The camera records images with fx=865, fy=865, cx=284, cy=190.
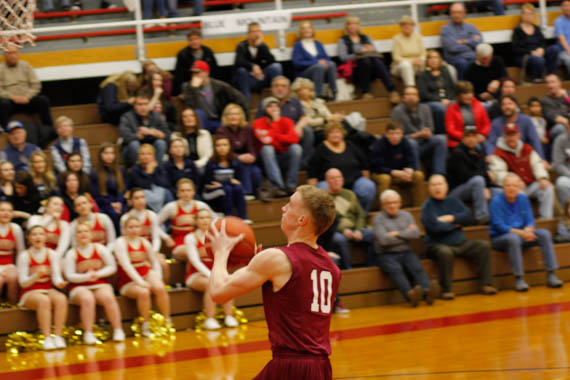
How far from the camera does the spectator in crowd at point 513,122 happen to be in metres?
10.5

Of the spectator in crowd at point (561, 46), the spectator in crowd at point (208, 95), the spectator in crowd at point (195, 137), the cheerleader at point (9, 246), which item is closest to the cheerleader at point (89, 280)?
the cheerleader at point (9, 246)

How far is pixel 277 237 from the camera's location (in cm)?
935

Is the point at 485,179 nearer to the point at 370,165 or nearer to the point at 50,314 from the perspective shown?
the point at 370,165

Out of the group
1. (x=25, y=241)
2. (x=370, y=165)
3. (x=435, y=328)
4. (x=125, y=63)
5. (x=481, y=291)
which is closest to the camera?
(x=435, y=328)

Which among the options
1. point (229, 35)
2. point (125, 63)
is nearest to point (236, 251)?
point (125, 63)

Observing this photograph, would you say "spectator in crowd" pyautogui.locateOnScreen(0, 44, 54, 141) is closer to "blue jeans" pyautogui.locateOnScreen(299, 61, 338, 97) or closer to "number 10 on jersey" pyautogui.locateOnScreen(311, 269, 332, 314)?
"blue jeans" pyautogui.locateOnScreen(299, 61, 338, 97)

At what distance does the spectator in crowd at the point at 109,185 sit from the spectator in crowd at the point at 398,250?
2.64 meters

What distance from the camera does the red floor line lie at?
677 centimetres

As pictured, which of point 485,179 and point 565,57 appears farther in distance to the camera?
point 565,57

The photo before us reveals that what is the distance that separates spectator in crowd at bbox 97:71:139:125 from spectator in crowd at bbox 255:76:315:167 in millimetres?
1539

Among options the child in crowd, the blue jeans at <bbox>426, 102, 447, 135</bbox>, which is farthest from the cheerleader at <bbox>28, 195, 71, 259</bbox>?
the blue jeans at <bbox>426, 102, 447, 135</bbox>

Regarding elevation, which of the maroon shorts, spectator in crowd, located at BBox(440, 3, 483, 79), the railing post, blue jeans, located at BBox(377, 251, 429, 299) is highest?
the railing post

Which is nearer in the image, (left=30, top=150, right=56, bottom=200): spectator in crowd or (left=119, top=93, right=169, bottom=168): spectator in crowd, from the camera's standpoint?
(left=30, top=150, right=56, bottom=200): spectator in crowd

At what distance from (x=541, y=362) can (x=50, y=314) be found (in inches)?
168
